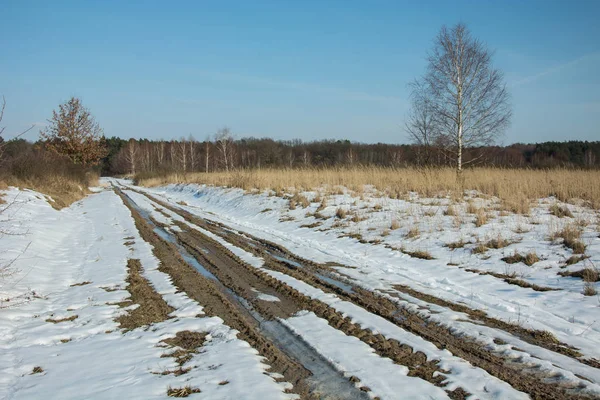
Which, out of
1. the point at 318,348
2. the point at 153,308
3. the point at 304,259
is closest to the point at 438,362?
the point at 318,348

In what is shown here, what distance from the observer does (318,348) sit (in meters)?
3.74

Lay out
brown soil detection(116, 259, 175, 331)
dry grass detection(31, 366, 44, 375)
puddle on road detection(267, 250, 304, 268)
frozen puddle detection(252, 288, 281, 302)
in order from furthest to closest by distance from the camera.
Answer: puddle on road detection(267, 250, 304, 268) → frozen puddle detection(252, 288, 281, 302) → brown soil detection(116, 259, 175, 331) → dry grass detection(31, 366, 44, 375)

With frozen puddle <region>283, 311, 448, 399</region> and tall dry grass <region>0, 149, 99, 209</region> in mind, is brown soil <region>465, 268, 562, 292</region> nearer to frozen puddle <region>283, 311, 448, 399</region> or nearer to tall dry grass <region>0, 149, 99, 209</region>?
frozen puddle <region>283, 311, 448, 399</region>

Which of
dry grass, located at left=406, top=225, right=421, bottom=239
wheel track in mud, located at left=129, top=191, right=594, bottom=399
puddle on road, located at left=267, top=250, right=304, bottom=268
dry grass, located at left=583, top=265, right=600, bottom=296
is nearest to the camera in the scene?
wheel track in mud, located at left=129, top=191, right=594, bottom=399

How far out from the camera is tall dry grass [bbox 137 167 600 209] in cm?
1195

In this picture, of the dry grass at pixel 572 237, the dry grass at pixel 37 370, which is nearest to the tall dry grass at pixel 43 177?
the dry grass at pixel 37 370

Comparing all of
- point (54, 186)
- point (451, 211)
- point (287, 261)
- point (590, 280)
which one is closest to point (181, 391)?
point (287, 261)

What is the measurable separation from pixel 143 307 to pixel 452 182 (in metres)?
12.8

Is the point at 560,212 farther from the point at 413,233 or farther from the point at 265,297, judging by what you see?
the point at 265,297

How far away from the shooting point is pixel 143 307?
508cm

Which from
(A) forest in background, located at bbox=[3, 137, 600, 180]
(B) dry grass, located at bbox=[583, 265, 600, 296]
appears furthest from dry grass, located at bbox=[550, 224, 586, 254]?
(A) forest in background, located at bbox=[3, 137, 600, 180]

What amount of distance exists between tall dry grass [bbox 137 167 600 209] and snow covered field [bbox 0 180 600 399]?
147 cm

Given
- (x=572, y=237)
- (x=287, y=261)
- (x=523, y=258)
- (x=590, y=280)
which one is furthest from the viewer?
(x=287, y=261)

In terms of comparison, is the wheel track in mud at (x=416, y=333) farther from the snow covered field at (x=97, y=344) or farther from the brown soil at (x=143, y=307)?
the brown soil at (x=143, y=307)
